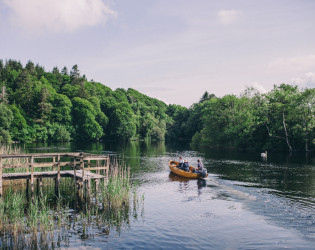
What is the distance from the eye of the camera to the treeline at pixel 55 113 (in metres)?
88.0

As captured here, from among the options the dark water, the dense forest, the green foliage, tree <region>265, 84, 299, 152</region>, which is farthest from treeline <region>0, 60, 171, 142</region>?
tree <region>265, 84, 299, 152</region>

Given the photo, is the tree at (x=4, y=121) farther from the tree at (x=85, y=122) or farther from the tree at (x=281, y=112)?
the tree at (x=281, y=112)

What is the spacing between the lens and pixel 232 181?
2806 cm

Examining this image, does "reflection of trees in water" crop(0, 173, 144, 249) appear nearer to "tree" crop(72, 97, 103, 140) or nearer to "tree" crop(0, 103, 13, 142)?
"tree" crop(0, 103, 13, 142)

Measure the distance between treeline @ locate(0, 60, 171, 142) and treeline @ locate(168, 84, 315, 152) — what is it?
45651mm

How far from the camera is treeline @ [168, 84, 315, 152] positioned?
57509mm

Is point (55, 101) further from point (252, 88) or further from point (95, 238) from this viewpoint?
point (95, 238)

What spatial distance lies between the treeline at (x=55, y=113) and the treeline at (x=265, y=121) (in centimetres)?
4565

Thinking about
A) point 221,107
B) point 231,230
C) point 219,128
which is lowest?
point 231,230

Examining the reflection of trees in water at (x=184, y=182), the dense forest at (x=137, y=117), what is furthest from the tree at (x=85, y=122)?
the reflection of trees in water at (x=184, y=182)

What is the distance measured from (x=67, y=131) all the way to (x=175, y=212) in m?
87.5

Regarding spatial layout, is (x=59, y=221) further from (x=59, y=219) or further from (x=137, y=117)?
(x=137, y=117)

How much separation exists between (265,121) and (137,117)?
247 ft

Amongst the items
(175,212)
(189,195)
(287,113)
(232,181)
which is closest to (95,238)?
(175,212)
